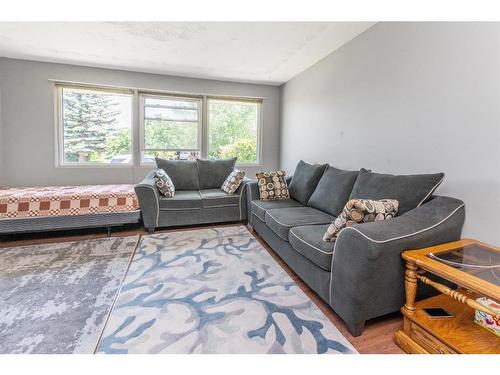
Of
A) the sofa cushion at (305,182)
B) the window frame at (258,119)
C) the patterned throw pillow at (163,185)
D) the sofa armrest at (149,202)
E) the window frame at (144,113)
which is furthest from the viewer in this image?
the window frame at (258,119)

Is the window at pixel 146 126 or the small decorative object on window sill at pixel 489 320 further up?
the window at pixel 146 126

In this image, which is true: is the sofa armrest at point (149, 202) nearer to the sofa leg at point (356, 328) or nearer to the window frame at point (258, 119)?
the window frame at point (258, 119)

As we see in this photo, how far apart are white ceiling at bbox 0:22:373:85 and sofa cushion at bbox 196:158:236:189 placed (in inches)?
56.9

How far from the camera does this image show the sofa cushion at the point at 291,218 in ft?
6.87

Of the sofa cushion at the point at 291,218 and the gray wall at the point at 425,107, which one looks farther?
the sofa cushion at the point at 291,218

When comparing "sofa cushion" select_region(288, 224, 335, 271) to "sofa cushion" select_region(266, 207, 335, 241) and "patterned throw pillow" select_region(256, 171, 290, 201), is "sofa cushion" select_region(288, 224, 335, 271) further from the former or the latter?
"patterned throw pillow" select_region(256, 171, 290, 201)

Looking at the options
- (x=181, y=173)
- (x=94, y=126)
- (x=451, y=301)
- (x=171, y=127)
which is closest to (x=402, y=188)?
(x=451, y=301)

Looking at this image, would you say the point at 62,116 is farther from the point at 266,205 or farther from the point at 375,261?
the point at 375,261

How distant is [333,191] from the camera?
8.00ft

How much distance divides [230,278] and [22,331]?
130cm

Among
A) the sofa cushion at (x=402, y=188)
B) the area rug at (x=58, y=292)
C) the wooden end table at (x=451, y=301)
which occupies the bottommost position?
the area rug at (x=58, y=292)

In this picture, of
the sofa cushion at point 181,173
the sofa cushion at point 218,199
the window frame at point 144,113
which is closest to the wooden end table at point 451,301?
the sofa cushion at point 218,199

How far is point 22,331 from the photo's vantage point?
54.9 inches

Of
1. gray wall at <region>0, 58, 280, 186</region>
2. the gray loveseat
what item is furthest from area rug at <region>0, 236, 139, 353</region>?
gray wall at <region>0, 58, 280, 186</region>
